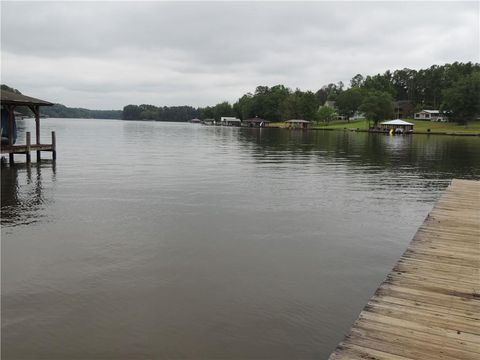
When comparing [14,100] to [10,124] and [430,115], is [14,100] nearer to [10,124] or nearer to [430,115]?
[10,124]

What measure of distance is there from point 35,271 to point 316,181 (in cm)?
1906

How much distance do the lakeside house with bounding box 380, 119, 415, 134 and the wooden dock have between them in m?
109

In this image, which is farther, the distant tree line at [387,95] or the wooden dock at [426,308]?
the distant tree line at [387,95]

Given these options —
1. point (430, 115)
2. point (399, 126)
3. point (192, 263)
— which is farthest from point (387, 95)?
point (192, 263)

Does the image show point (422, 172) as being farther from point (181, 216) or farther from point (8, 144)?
point (8, 144)

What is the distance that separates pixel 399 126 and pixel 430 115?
37.5 m

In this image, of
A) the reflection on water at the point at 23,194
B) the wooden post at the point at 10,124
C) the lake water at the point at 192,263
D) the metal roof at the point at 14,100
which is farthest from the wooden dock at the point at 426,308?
the wooden post at the point at 10,124

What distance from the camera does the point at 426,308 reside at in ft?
24.3

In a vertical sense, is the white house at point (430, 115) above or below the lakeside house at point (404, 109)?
below

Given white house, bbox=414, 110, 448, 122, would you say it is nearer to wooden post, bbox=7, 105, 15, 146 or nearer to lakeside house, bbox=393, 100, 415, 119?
lakeside house, bbox=393, 100, 415, 119

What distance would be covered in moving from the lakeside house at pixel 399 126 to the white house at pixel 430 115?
3064cm

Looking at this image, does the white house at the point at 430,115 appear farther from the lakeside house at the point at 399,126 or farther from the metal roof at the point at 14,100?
the metal roof at the point at 14,100

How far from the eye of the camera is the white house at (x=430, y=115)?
149 meters

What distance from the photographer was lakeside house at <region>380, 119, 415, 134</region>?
376 ft
